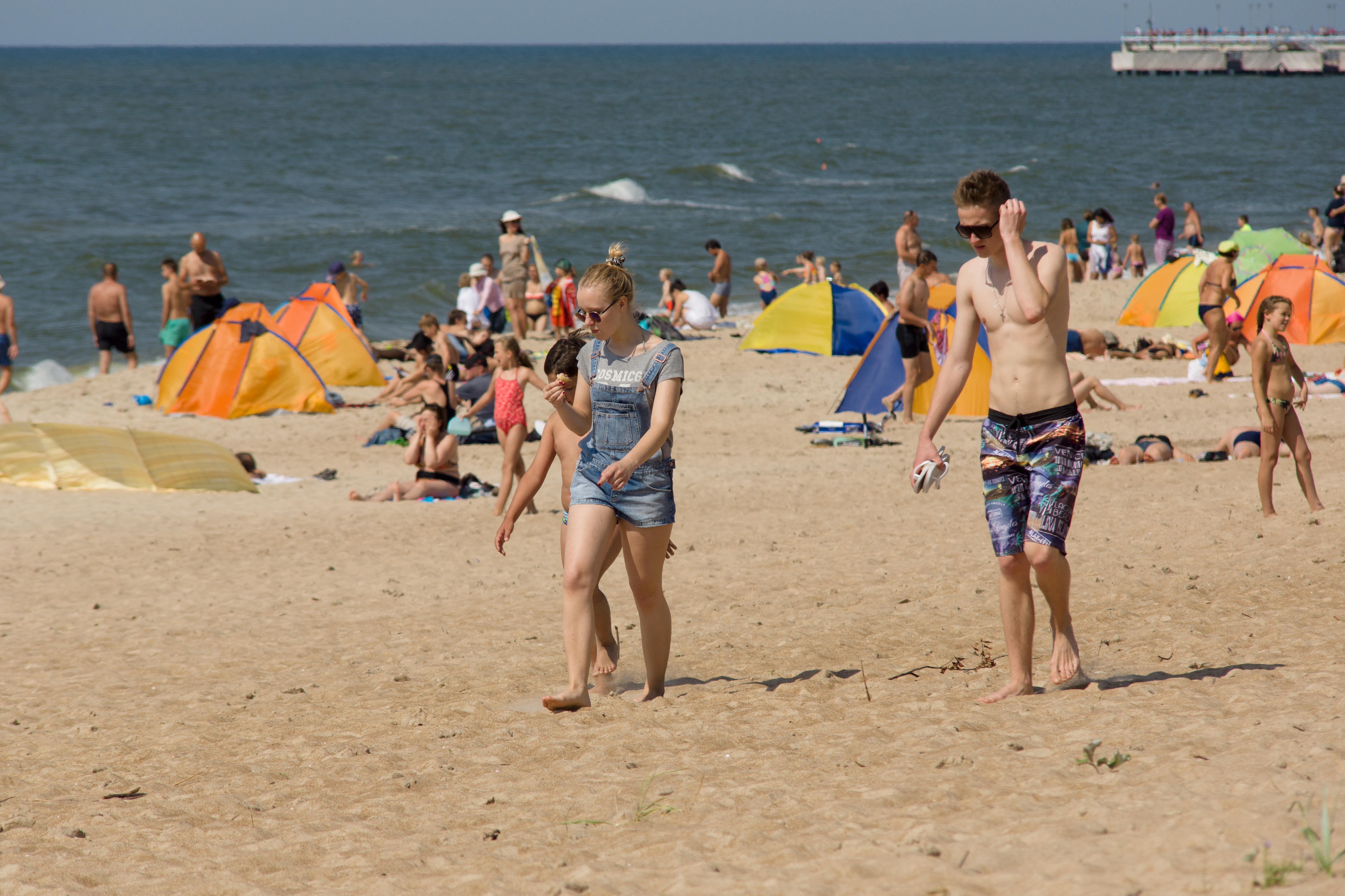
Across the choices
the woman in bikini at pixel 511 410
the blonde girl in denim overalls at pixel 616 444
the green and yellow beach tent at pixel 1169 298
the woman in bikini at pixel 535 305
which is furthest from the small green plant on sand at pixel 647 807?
A: the green and yellow beach tent at pixel 1169 298

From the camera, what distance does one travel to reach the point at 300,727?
4.51m

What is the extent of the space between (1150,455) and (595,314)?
688cm

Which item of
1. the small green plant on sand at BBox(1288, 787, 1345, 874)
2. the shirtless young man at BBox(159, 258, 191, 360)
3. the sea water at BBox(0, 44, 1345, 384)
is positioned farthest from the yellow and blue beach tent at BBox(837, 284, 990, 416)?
the sea water at BBox(0, 44, 1345, 384)

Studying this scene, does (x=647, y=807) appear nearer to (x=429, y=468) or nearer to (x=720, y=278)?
(x=429, y=468)

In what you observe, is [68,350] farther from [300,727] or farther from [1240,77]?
[1240,77]

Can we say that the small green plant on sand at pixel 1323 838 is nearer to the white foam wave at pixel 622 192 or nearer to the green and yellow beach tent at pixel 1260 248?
the green and yellow beach tent at pixel 1260 248

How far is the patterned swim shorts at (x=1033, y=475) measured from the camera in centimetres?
370

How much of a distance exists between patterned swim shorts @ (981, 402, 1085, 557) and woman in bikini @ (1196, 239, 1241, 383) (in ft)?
34.6

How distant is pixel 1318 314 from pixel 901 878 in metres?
15.2

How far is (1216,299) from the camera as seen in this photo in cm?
1320

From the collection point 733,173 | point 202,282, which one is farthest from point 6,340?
point 733,173

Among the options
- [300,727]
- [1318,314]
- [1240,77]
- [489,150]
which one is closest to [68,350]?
[300,727]

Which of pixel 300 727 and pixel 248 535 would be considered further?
pixel 248 535

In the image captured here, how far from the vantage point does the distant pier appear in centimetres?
10231
